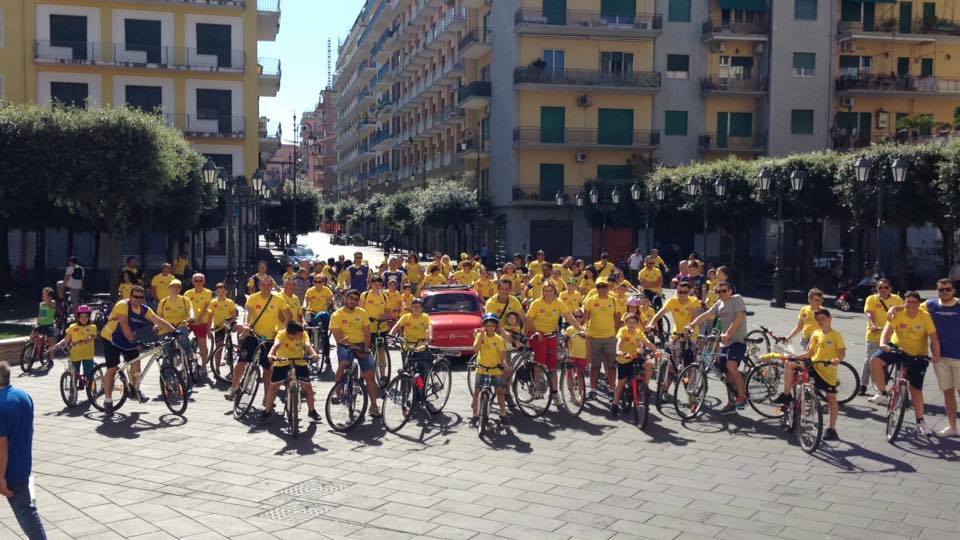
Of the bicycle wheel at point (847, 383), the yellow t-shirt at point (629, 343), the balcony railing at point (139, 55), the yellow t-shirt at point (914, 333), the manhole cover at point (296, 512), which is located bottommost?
the manhole cover at point (296, 512)

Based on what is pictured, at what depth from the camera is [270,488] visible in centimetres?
889

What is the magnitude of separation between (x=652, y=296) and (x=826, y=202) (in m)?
18.0

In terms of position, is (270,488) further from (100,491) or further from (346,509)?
(100,491)

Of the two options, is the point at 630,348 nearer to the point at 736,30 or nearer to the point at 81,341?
the point at 81,341

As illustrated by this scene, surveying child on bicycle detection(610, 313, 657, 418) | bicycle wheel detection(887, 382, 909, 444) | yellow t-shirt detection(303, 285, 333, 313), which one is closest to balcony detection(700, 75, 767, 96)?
yellow t-shirt detection(303, 285, 333, 313)

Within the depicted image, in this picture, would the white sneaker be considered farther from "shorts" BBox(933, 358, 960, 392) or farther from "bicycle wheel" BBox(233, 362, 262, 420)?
"bicycle wheel" BBox(233, 362, 262, 420)

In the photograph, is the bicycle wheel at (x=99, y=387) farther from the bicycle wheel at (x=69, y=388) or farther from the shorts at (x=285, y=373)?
the shorts at (x=285, y=373)

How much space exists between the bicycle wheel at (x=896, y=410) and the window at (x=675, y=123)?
42438mm

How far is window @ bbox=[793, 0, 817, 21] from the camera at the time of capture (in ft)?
164

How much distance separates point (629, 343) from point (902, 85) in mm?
44667

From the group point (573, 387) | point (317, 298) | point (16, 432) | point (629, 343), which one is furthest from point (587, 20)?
point (16, 432)

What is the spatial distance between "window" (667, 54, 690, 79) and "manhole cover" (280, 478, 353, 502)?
1813 inches

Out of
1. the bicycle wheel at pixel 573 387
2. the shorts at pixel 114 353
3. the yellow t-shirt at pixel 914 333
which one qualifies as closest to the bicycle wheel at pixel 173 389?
the shorts at pixel 114 353

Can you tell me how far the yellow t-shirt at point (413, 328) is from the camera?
12.6 meters
